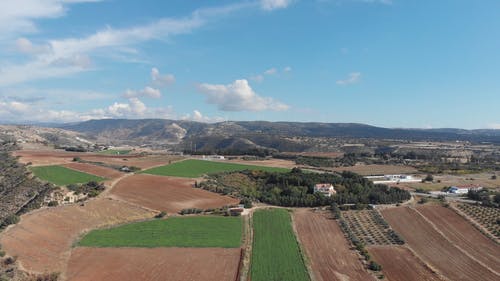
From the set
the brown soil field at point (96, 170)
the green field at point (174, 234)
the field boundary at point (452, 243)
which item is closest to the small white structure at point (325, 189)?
the field boundary at point (452, 243)

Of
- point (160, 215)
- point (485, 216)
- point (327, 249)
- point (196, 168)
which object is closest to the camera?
point (327, 249)

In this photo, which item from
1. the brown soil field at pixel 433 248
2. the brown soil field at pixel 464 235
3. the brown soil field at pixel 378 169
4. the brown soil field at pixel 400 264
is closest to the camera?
the brown soil field at pixel 400 264

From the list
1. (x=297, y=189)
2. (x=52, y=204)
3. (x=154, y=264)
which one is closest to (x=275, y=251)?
(x=154, y=264)

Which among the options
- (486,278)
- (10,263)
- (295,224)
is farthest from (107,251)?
(486,278)

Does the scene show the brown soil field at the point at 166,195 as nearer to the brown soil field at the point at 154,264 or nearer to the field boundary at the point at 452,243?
the brown soil field at the point at 154,264

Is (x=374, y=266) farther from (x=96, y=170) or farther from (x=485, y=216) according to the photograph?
(x=96, y=170)

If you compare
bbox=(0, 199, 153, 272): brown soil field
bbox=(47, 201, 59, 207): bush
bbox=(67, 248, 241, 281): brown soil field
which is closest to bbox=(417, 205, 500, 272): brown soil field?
bbox=(67, 248, 241, 281): brown soil field

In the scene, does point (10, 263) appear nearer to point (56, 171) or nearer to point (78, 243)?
point (78, 243)
